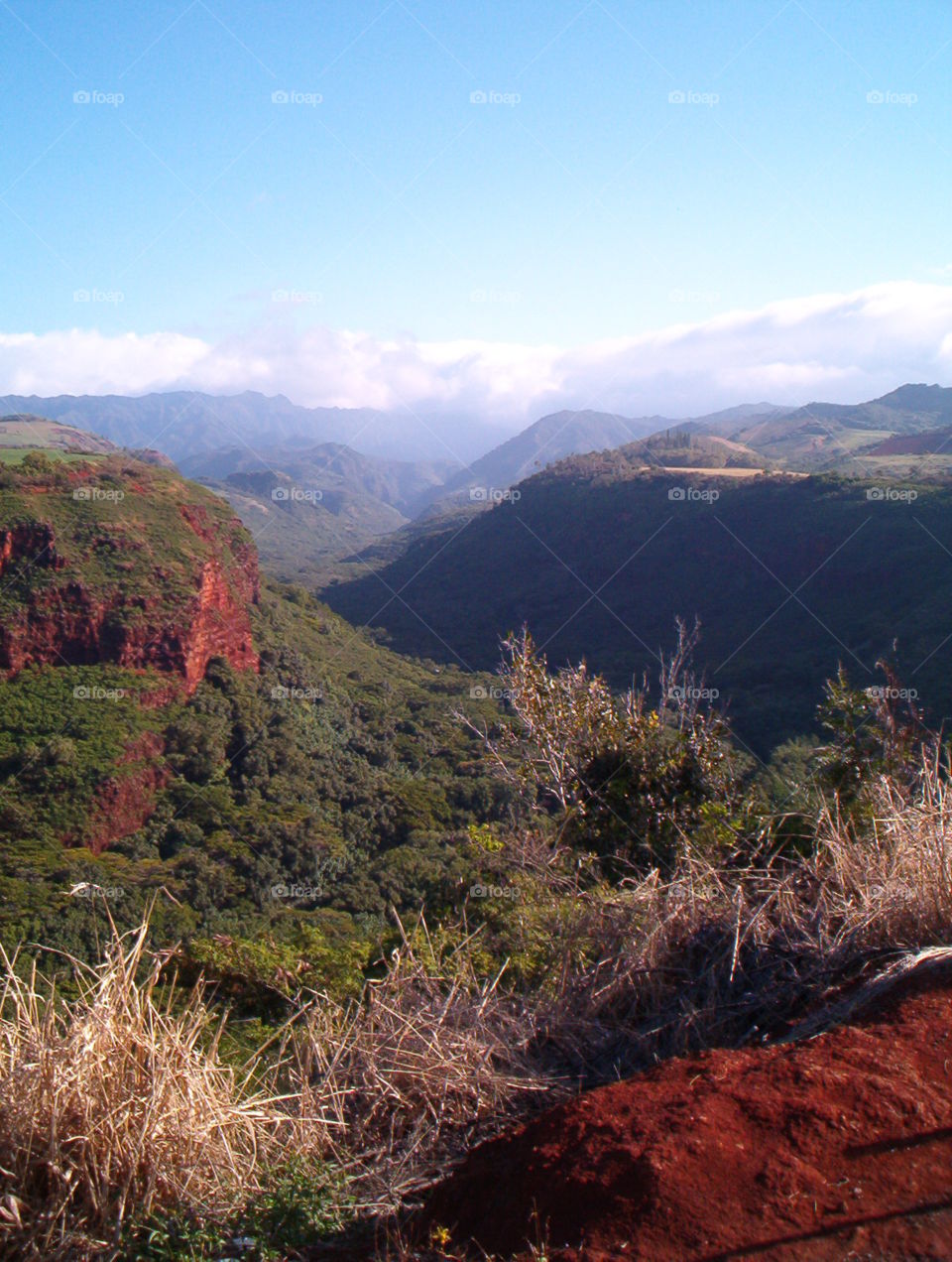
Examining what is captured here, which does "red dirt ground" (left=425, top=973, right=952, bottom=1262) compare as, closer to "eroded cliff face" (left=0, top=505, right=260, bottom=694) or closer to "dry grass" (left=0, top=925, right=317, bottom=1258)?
"dry grass" (left=0, top=925, right=317, bottom=1258)

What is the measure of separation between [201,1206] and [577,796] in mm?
4462

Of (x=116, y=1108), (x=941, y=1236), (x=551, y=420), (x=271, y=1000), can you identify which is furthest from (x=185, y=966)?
(x=551, y=420)

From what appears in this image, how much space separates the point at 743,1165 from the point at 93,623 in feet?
77.3

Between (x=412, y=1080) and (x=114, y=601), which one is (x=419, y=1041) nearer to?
(x=412, y=1080)

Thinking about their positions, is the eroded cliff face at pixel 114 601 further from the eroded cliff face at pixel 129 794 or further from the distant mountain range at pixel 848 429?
the distant mountain range at pixel 848 429

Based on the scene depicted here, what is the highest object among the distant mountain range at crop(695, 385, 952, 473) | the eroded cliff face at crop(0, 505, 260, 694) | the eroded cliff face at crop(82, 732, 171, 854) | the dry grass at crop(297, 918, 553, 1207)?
the distant mountain range at crop(695, 385, 952, 473)

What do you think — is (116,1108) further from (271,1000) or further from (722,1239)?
(271,1000)

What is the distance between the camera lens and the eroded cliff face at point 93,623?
22.2m

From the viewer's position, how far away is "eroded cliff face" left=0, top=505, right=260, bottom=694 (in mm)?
22188

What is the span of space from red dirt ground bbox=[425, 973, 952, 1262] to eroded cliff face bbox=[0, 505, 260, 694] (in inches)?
898

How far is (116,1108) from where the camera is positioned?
2225 millimetres

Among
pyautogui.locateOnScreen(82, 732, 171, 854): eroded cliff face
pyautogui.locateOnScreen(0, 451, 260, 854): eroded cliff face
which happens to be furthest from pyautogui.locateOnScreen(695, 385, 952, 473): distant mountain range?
pyautogui.locateOnScreen(82, 732, 171, 854): eroded cliff face

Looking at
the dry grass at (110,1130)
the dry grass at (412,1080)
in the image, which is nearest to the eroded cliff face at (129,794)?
the dry grass at (412,1080)

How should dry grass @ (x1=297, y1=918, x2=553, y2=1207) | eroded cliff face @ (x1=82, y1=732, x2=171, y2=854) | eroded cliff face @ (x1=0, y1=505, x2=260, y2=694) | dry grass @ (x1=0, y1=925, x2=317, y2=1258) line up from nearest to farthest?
dry grass @ (x1=0, y1=925, x2=317, y2=1258)
dry grass @ (x1=297, y1=918, x2=553, y2=1207)
eroded cliff face @ (x1=82, y1=732, x2=171, y2=854)
eroded cliff face @ (x1=0, y1=505, x2=260, y2=694)
